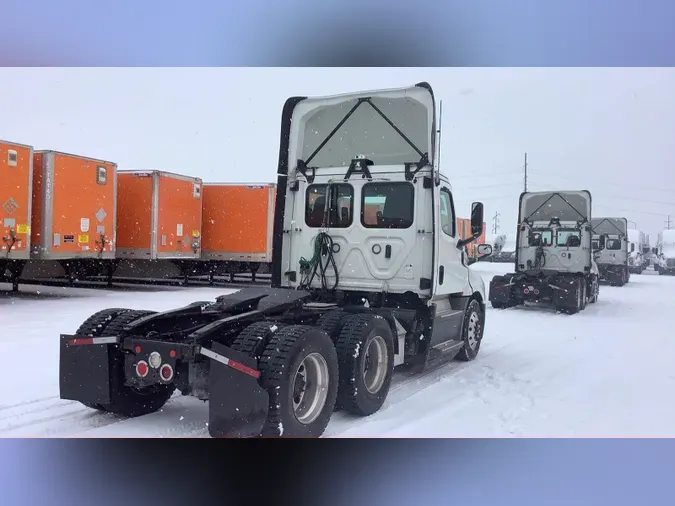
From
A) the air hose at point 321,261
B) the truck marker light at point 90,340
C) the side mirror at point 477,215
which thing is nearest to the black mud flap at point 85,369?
the truck marker light at point 90,340

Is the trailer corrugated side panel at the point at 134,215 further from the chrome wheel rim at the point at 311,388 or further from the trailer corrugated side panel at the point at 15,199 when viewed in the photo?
the chrome wheel rim at the point at 311,388

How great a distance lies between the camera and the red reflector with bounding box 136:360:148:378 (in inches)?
167

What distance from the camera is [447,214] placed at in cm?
685

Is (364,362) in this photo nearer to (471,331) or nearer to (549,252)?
(471,331)

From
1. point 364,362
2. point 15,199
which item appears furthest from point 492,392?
point 15,199

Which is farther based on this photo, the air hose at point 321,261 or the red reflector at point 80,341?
the air hose at point 321,261

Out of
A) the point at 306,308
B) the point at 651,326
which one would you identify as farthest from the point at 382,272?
the point at 651,326

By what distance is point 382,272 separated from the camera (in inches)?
249

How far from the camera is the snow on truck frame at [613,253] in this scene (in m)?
17.7

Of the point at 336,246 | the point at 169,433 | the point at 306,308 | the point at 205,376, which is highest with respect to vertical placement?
the point at 336,246

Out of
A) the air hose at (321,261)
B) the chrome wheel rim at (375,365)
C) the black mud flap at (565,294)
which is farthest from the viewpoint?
the black mud flap at (565,294)

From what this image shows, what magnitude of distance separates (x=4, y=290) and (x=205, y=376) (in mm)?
12851

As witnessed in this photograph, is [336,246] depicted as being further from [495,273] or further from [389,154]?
[495,273]

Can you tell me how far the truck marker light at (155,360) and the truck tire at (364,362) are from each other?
5.10 feet
